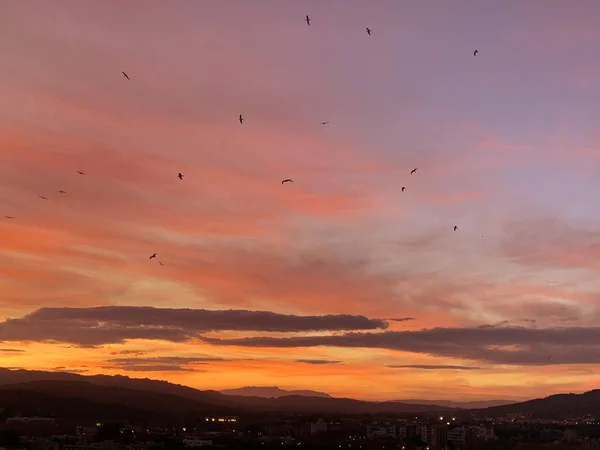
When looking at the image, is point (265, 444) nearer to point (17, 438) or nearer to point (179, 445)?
point (179, 445)

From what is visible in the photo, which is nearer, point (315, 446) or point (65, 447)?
point (65, 447)

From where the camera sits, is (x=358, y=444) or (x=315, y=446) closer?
(x=315, y=446)

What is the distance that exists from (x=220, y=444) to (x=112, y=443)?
22805 mm

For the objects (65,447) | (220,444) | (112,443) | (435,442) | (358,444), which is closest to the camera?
(65,447)

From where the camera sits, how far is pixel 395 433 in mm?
187000

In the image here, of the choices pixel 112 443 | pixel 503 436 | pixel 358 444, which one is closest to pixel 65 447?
pixel 112 443

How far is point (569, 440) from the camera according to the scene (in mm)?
151875

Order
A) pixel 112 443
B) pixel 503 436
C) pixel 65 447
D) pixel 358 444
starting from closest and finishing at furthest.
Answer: pixel 65 447 < pixel 112 443 < pixel 358 444 < pixel 503 436

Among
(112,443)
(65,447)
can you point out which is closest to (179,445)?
(112,443)

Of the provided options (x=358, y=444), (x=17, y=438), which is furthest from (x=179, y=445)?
(x=358, y=444)

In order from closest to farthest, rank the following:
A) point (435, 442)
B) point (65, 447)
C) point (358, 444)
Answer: point (65, 447), point (358, 444), point (435, 442)

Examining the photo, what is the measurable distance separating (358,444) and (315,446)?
13471 mm

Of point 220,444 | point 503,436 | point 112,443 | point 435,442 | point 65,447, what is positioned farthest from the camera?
point 503,436

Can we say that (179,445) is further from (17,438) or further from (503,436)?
(503,436)
